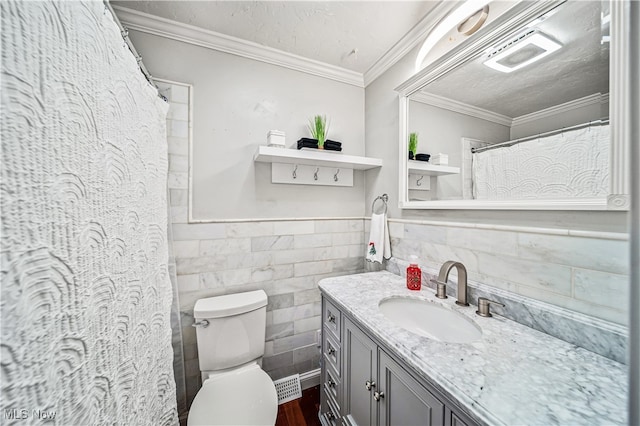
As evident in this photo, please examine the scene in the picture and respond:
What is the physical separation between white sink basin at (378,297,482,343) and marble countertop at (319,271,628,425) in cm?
10

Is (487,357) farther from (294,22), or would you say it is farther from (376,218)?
(294,22)

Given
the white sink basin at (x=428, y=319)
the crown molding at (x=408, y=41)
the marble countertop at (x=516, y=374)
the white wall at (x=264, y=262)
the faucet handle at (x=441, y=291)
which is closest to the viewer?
the marble countertop at (x=516, y=374)

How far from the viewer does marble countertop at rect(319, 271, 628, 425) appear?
51 centimetres

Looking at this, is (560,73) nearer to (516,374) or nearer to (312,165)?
(516,374)

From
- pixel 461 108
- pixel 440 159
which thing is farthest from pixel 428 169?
pixel 461 108

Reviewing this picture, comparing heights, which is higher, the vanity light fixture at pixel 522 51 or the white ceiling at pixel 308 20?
the white ceiling at pixel 308 20

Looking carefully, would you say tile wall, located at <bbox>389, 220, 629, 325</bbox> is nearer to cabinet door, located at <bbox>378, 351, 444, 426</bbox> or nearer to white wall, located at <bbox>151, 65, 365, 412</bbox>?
cabinet door, located at <bbox>378, 351, 444, 426</bbox>

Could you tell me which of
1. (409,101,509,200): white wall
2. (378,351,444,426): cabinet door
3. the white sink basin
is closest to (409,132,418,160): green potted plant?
(409,101,509,200): white wall

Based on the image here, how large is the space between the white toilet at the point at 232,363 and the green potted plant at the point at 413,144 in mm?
1291

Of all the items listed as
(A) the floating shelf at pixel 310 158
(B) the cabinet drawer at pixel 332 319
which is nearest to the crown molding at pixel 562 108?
(A) the floating shelf at pixel 310 158

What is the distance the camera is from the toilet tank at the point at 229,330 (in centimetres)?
129

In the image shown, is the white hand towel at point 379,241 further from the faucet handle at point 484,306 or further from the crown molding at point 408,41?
the crown molding at point 408,41

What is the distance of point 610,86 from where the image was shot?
70 centimetres

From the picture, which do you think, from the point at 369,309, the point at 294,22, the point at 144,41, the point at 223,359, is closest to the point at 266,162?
the point at 294,22
